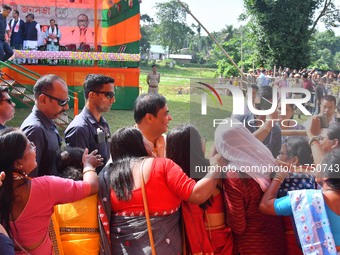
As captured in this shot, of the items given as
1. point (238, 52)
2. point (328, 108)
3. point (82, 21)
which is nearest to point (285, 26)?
point (238, 52)

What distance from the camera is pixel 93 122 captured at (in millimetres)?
3559

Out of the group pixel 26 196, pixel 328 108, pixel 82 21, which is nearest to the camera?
pixel 26 196

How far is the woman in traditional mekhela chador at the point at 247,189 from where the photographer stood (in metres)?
2.38

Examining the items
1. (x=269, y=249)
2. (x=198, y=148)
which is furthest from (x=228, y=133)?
(x=269, y=249)

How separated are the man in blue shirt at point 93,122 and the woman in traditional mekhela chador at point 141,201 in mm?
1038

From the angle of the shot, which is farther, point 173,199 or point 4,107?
point 4,107

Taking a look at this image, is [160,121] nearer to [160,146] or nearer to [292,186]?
[160,146]

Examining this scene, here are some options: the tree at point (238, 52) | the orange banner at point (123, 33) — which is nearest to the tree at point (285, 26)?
the tree at point (238, 52)

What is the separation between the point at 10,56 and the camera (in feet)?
38.0

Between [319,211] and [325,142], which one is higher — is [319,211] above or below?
below

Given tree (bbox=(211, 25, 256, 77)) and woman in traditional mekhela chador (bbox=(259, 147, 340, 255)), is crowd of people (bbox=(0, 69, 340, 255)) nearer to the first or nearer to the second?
woman in traditional mekhela chador (bbox=(259, 147, 340, 255))

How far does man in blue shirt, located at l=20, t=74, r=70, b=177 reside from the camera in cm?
291

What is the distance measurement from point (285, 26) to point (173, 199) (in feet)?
82.0

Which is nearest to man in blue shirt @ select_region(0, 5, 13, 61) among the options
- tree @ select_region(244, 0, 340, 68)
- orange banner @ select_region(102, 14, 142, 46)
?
orange banner @ select_region(102, 14, 142, 46)
